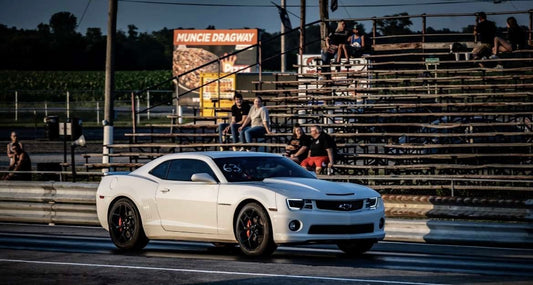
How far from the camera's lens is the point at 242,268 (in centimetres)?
1198

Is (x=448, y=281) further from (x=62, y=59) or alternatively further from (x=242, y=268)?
(x=62, y=59)

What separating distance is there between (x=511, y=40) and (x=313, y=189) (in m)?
16.9

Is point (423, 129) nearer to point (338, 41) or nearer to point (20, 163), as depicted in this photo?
point (338, 41)

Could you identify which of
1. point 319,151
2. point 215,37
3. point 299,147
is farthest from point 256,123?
point 215,37

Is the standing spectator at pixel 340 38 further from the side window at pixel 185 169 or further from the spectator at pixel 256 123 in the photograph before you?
the side window at pixel 185 169

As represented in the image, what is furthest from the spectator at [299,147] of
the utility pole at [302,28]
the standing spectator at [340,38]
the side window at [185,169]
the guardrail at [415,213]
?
the utility pole at [302,28]

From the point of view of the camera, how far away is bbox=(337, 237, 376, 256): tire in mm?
13734

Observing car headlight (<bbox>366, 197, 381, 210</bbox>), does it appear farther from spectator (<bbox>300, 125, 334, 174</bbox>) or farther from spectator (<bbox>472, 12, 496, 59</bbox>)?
spectator (<bbox>472, 12, 496, 59</bbox>)

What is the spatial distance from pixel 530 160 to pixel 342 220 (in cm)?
1325

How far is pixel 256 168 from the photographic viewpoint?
47.4ft

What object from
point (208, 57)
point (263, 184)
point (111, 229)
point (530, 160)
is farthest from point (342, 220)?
point (208, 57)

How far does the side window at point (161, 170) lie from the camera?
1503 cm

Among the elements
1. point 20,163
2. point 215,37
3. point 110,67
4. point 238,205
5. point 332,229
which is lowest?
point 332,229

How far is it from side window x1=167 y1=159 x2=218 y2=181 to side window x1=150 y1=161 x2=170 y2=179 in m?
0.09
